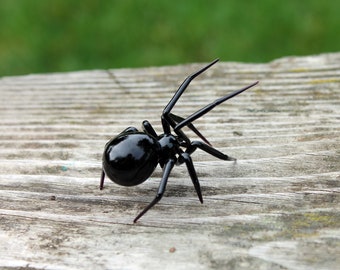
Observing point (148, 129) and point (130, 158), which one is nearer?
point (130, 158)

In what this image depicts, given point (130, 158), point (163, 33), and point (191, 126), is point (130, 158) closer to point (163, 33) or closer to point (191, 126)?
point (191, 126)

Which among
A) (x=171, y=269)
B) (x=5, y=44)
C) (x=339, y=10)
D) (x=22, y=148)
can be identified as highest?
(x=171, y=269)

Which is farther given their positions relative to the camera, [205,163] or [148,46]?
[148,46]

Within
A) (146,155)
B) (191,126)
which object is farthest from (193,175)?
(191,126)

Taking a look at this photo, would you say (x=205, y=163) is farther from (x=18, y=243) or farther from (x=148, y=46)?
(x=148, y=46)

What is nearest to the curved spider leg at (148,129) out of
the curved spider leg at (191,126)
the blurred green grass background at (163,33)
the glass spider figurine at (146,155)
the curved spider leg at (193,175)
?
the glass spider figurine at (146,155)

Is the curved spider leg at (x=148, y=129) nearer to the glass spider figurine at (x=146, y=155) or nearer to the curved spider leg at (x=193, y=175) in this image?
the glass spider figurine at (x=146, y=155)

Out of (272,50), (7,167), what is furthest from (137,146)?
(272,50)
